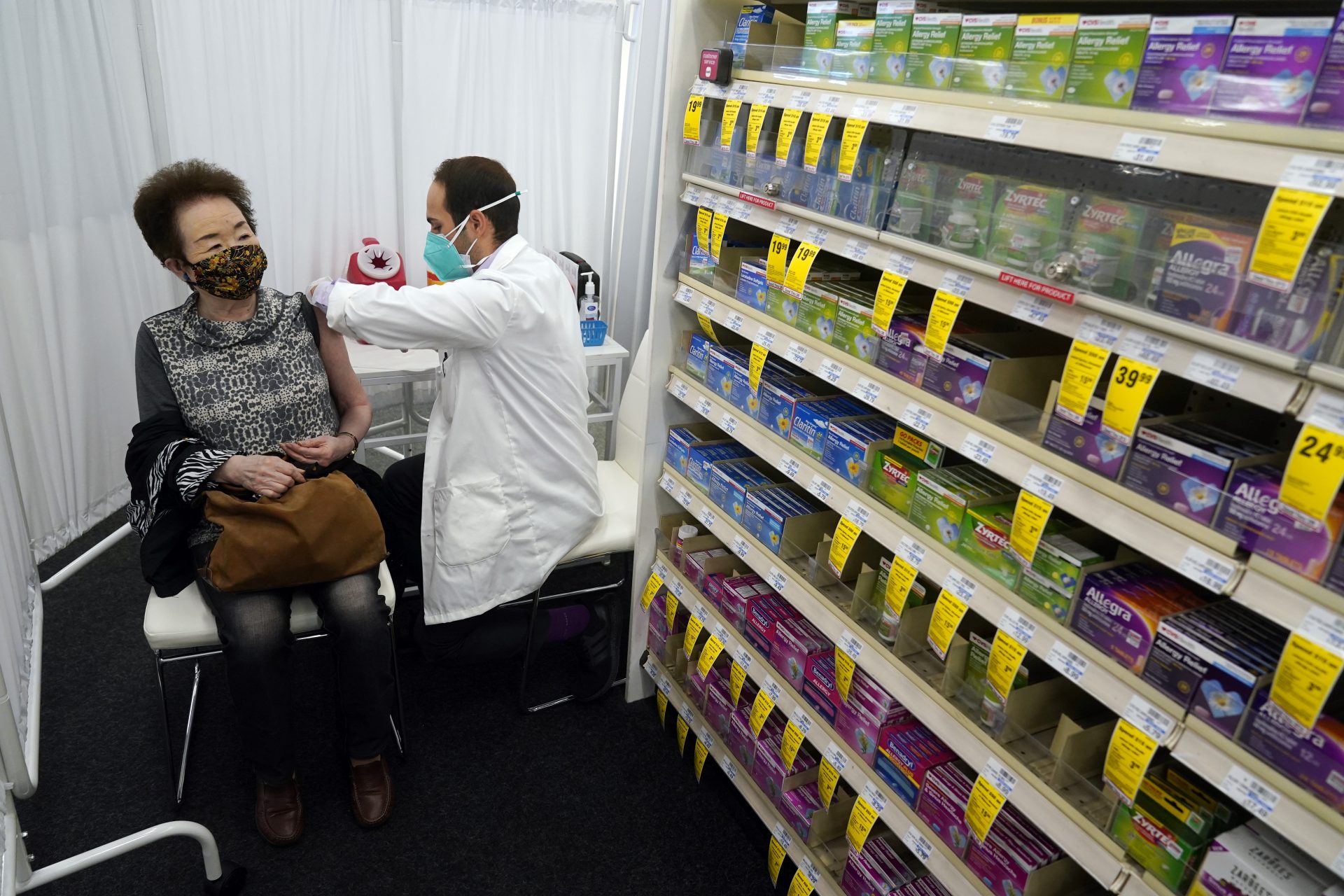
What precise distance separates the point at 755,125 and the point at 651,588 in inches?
54.2

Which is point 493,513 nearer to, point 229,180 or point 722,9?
point 229,180

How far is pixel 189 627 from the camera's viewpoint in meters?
2.11

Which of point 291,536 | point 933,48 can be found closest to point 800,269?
point 933,48

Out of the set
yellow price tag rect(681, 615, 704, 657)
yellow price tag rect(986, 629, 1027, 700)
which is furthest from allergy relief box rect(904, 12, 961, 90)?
yellow price tag rect(681, 615, 704, 657)

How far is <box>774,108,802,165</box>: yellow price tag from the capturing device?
6.05 feet

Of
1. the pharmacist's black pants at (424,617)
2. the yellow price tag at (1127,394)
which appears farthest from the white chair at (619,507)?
the yellow price tag at (1127,394)

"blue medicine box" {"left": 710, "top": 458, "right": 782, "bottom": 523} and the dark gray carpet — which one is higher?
"blue medicine box" {"left": 710, "top": 458, "right": 782, "bottom": 523}

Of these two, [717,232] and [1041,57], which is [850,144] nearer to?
[1041,57]

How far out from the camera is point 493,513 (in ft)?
7.93

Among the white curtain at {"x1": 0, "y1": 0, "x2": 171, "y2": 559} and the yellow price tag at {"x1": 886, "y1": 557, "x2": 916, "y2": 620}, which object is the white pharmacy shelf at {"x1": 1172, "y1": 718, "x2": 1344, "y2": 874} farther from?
the white curtain at {"x1": 0, "y1": 0, "x2": 171, "y2": 559}

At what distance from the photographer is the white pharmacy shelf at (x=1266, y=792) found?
105 centimetres

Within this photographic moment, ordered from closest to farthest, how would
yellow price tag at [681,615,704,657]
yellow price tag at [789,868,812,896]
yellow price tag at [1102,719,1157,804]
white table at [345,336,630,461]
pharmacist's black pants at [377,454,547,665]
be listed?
yellow price tag at [1102,719,1157,804] → yellow price tag at [789,868,812,896] → yellow price tag at [681,615,704,657] → pharmacist's black pants at [377,454,547,665] → white table at [345,336,630,461]

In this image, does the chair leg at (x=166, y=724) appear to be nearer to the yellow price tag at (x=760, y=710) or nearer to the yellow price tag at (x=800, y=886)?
the yellow price tag at (x=760, y=710)

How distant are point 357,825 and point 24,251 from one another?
2274mm
